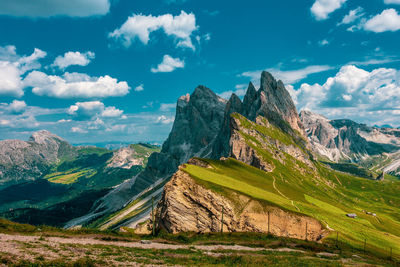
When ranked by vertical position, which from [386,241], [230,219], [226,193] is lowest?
[386,241]

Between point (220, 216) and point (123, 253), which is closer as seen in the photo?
point (123, 253)

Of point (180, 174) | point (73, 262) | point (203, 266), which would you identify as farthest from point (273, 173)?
point (73, 262)

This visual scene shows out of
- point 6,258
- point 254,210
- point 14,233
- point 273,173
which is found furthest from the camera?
point 273,173

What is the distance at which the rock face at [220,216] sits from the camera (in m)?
64.8

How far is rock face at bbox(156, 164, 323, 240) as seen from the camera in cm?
6481

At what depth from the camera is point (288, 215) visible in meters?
67.2

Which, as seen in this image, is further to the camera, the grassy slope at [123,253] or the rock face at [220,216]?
the rock face at [220,216]

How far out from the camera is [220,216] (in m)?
65.4

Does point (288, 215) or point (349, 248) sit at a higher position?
point (288, 215)

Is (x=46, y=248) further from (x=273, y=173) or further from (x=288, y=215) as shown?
(x=273, y=173)

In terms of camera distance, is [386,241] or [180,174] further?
[386,241]

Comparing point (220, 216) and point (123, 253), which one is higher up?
point (123, 253)

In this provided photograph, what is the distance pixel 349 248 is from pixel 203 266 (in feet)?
165

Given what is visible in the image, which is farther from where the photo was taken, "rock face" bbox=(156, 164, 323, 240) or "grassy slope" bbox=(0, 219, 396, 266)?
"rock face" bbox=(156, 164, 323, 240)
